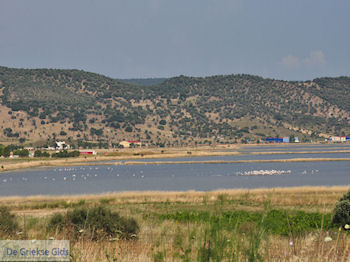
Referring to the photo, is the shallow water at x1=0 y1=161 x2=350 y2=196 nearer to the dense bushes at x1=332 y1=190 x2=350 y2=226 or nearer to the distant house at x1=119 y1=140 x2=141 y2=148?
the dense bushes at x1=332 y1=190 x2=350 y2=226

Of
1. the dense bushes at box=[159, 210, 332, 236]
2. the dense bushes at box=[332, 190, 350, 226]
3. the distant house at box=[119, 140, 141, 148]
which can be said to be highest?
the dense bushes at box=[332, 190, 350, 226]

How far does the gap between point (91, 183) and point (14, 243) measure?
59.5 meters

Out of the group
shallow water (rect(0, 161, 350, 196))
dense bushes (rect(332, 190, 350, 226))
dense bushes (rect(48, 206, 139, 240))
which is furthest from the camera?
shallow water (rect(0, 161, 350, 196))

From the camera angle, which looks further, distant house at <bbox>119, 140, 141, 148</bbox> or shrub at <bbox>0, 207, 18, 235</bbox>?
distant house at <bbox>119, 140, 141, 148</bbox>

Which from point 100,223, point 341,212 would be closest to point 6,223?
point 100,223

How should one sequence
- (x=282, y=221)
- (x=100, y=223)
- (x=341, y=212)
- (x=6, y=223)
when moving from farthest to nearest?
(x=282, y=221) → (x=341, y=212) → (x=100, y=223) → (x=6, y=223)

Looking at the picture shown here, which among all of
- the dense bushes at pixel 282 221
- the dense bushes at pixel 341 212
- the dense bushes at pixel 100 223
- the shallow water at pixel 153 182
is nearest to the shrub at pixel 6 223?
the dense bushes at pixel 100 223

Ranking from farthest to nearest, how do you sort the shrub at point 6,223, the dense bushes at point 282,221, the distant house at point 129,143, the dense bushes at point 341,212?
1. the distant house at point 129,143
2. the dense bushes at point 341,212
3. the dense bushes at point 282,221
4. the shrub at point 6,223

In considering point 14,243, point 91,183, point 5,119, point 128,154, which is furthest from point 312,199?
point 5,119

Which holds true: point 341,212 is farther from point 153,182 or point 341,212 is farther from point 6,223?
point 153,182

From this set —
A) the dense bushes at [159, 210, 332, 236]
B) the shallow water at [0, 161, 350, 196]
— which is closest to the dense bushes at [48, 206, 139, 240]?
the dense bushes at [159, 210, 332, 236]

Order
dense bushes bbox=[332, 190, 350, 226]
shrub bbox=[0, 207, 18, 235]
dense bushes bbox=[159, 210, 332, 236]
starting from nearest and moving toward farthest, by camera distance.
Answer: shrub bbox=[0, 207, 18, 235], dense bushes bbox=[159, 210, 332, 236], dense bushes bbox=[332, 190, 350, 226]

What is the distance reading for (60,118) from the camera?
18750cm

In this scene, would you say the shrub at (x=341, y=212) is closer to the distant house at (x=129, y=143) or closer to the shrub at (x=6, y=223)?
the shrub at (x=6, y=223)
